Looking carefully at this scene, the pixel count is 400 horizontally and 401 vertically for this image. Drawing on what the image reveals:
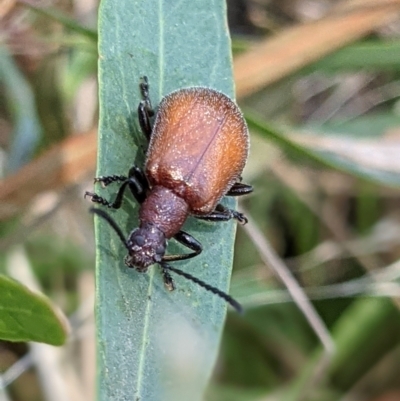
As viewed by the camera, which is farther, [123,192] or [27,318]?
[123,192]

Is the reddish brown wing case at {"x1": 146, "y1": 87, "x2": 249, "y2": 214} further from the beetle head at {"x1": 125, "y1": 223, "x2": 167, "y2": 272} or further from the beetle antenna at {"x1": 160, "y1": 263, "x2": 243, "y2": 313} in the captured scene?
the beetle antenna at {"x1": 160, "y1": 263, "x2": 243, "y2": 313}

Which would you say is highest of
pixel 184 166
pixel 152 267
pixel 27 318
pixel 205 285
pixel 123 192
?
pixel 184 166

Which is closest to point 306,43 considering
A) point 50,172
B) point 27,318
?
point 50,172

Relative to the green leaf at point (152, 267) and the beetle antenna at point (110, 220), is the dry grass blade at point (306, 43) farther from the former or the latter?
the beetle antenna at point (110, 220)

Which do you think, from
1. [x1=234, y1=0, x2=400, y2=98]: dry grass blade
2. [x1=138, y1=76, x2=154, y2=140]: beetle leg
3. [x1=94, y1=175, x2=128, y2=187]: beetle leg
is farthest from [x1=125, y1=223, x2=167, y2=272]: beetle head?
[x1=234, y1=0, x2=400, y2=98]: dry grass blade

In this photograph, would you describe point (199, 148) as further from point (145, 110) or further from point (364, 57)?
point (364, 57)

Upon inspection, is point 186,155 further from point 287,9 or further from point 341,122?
point 287,9
